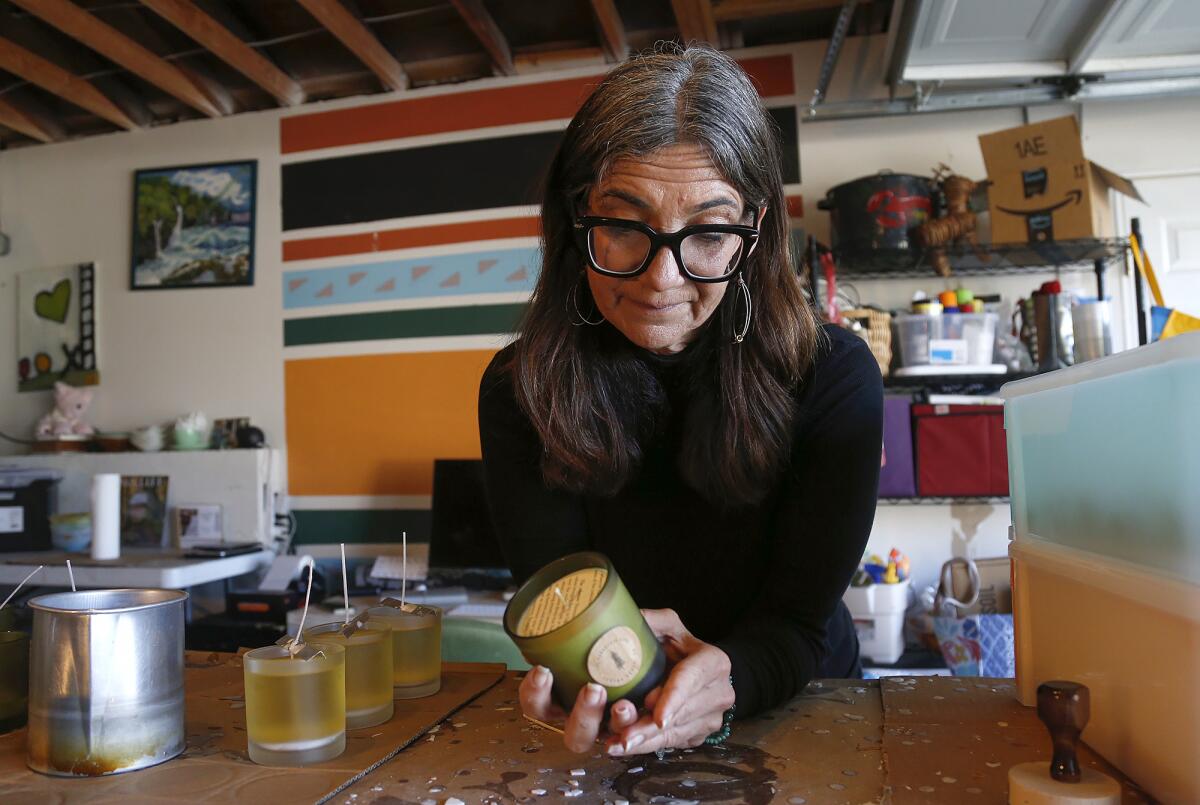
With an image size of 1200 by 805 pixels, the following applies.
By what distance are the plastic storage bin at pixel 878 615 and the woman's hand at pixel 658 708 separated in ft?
6.08

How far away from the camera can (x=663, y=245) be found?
97 centimetres

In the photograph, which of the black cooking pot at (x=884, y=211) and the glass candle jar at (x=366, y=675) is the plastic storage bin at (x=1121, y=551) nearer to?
the glass candle jar at (x=366, y=675)

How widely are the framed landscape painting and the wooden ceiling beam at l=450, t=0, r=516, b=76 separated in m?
1.13

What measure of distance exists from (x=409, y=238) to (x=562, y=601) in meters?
2.88

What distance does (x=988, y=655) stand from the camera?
2389 millimetres

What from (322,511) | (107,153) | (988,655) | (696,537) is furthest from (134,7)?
(988,655)

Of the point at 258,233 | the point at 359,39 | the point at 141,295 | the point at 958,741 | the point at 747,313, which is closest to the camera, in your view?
the point at 958,741

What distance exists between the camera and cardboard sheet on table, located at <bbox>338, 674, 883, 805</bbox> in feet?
2.39

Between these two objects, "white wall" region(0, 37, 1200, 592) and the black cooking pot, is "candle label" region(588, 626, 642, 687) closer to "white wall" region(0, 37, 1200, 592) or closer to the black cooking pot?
the black cooking pot

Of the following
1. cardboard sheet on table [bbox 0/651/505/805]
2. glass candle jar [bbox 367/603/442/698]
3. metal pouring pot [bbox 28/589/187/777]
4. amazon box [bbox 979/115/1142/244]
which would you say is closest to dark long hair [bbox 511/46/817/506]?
glass candle jar [bbox 367/603/442/698]

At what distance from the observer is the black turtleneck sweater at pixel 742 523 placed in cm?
104

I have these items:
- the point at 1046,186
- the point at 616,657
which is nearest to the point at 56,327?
the point at 1046,186

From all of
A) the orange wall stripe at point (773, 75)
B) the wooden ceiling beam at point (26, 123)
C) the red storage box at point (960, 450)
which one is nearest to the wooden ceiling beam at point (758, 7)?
the orange wall stripe at point (773, 75)

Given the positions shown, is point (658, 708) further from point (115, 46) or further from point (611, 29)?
point (115, 46)
